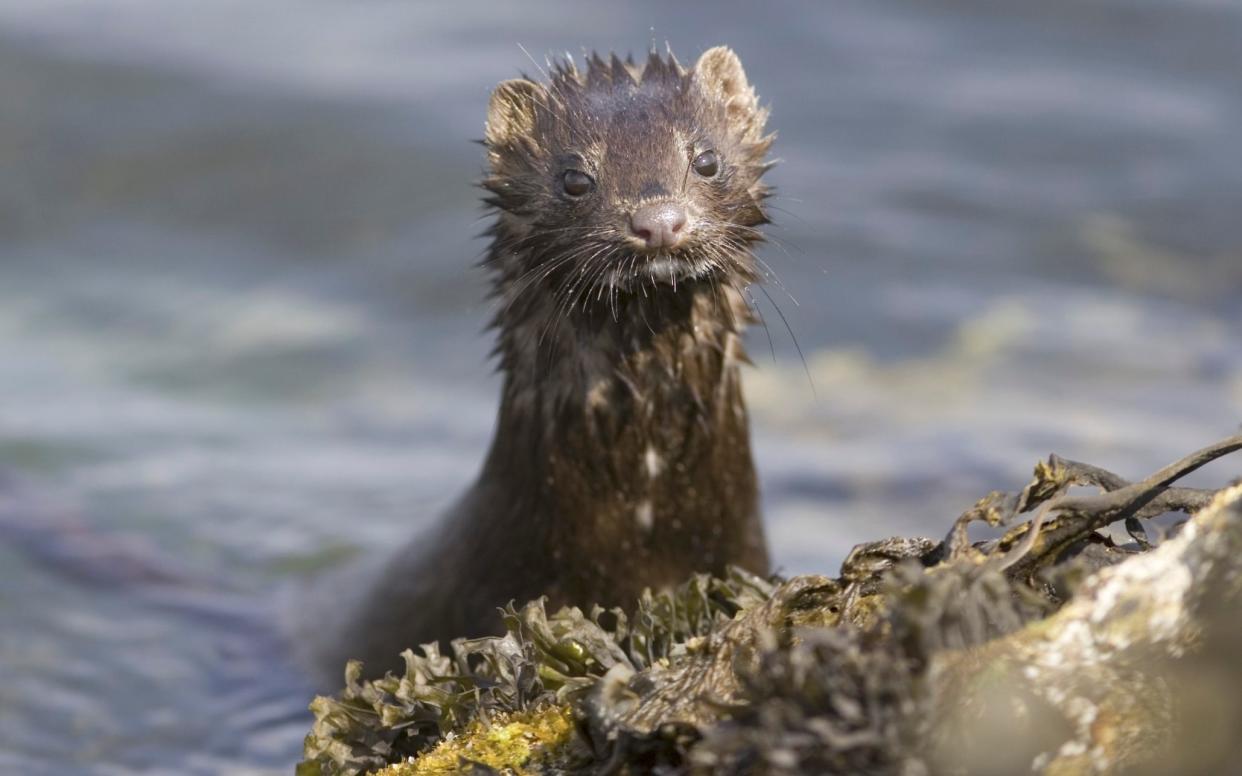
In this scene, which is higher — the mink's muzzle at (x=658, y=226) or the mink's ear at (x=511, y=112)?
the mink's ear at (x=511, y=112)

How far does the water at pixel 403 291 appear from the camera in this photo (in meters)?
6.74

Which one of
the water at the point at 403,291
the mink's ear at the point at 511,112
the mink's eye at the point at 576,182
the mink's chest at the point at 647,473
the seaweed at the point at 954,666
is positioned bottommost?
the seaweed at the point at 954,666

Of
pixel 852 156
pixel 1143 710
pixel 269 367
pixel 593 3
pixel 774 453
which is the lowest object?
pixel 1143 710

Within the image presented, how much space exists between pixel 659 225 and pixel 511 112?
94 cm

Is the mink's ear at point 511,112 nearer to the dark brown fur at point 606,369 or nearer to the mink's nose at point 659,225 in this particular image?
the dark brown fur at point 606,369

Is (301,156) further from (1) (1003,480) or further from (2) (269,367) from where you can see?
(1) (1003,480)

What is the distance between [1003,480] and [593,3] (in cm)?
Result: 456

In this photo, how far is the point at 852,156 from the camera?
360 inches

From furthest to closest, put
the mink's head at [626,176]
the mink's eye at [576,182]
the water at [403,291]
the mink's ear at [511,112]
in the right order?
1. the water at [403,291]
2. the mink's ear at [511,112]
3. the mink's eye at [576,182]
4. the mink's head at [626,176]

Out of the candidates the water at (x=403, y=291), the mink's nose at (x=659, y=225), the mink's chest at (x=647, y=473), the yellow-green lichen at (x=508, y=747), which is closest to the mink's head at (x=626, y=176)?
the mink's nose at (x=659, y=225)

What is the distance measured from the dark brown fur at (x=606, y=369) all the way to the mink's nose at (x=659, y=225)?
0.22 metres

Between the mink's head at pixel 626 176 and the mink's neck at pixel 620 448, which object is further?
the mink's neck at pixel 620 448

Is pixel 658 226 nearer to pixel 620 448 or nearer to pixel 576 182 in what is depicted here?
pixel 576 182

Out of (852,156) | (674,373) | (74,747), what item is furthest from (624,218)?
(852,156)
